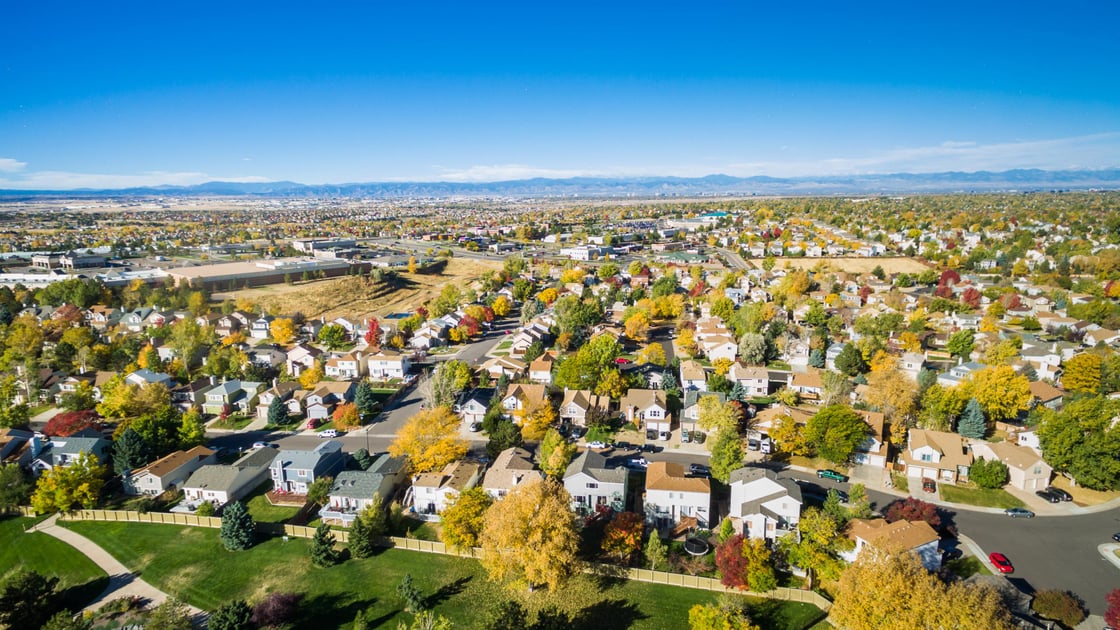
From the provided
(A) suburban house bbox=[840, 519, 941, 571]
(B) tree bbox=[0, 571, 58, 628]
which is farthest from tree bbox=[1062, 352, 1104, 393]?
(B) tree bbox=[0, 571, 58, 628]

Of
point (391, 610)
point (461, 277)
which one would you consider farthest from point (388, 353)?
point (461, 277)

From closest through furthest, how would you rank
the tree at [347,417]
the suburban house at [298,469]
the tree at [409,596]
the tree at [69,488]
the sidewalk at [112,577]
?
the tree at [409,596], the sidewalk at [112,577], the tree at [69,488], the suburban house at [298,469], the tree at [347,417]

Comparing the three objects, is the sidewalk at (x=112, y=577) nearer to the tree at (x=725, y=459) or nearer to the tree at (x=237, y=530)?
the tree at (x=237, y=530)

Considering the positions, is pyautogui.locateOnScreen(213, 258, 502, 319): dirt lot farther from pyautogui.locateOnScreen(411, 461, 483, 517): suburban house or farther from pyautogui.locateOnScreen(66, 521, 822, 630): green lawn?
pyautogui.locateOnScreen(66, 521, 822, 630): green lawn

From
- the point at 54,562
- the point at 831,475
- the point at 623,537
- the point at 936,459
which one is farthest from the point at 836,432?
the point at 54,562

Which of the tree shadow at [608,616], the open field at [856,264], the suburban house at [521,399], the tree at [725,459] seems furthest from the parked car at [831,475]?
the open field at [856,264]

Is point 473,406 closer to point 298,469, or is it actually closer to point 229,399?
point 298,469
